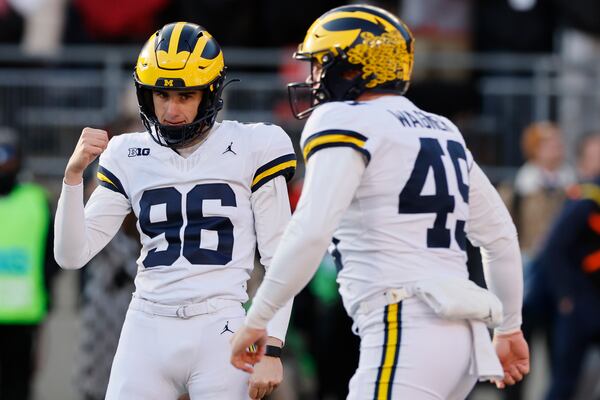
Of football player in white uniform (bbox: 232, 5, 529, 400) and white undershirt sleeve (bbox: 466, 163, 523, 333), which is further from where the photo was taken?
white undershirt sleeve (bbox: 466, 163, 523, 333)

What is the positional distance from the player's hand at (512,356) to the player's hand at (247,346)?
105 centimetres

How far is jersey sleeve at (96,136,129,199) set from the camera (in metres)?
5.51

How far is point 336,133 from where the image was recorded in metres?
4.84

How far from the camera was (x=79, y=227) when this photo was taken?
5.35 m

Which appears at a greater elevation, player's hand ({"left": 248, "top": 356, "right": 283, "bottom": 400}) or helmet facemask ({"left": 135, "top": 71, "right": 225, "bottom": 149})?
helmet facemask ({"left": 135, "top": 71, "right": 225, "bottom": 149})

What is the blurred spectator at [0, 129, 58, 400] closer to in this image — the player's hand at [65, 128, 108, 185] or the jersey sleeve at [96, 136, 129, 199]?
the jersey sleeve at [96, 136, 129, 199]

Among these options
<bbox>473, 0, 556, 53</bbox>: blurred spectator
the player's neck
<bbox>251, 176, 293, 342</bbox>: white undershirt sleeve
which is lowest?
<bbox>251, 176, 293, 342</bbox>: white undershirt sleeve

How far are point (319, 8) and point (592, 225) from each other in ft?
12.2

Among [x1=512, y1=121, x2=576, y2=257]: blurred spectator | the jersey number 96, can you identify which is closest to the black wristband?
the jersey number 96

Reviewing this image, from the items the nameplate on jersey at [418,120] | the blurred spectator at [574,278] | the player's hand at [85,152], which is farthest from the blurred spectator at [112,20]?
the nameplate on jersey at [418,120]

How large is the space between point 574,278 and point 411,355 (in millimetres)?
5041

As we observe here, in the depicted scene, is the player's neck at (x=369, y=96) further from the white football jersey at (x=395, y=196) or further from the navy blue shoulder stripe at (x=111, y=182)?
the navy blue shoulder stripe at (x=111, y=182)

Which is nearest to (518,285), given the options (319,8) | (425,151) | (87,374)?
(425,151)

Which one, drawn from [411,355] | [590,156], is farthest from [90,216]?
[590,156]
